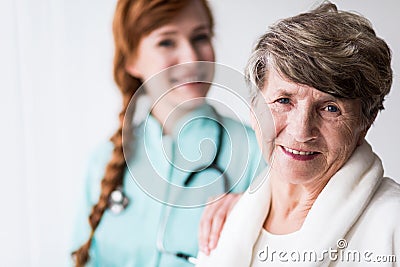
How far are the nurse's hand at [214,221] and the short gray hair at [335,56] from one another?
0.36 m

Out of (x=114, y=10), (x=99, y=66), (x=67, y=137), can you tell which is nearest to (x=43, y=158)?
(x=67, y=137)

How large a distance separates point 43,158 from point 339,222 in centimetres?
99

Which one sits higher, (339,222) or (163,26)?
(163,26)

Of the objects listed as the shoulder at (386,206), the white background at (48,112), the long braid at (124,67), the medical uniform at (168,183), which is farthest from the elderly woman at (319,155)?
the white background at (48,112)

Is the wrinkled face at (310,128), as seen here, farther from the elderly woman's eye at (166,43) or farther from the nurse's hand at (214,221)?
the elderly woman's eye at (166,43)

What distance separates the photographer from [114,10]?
1846mm

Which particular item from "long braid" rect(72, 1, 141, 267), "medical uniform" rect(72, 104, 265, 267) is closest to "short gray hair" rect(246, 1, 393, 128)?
"medical uniform" rect(72, 104, 265, 267)

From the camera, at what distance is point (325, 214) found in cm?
133

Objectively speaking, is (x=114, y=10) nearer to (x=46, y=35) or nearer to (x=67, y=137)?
(x=46, y=35)

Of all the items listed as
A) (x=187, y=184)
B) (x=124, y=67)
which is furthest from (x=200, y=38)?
(x=187, y=184)

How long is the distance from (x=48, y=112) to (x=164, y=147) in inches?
15.7

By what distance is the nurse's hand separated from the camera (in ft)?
5.00

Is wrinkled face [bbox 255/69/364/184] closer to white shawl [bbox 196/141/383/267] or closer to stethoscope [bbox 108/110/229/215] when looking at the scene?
white shawl [bbox 196/141/383/267]

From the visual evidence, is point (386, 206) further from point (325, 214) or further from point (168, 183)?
point (168, 183)
